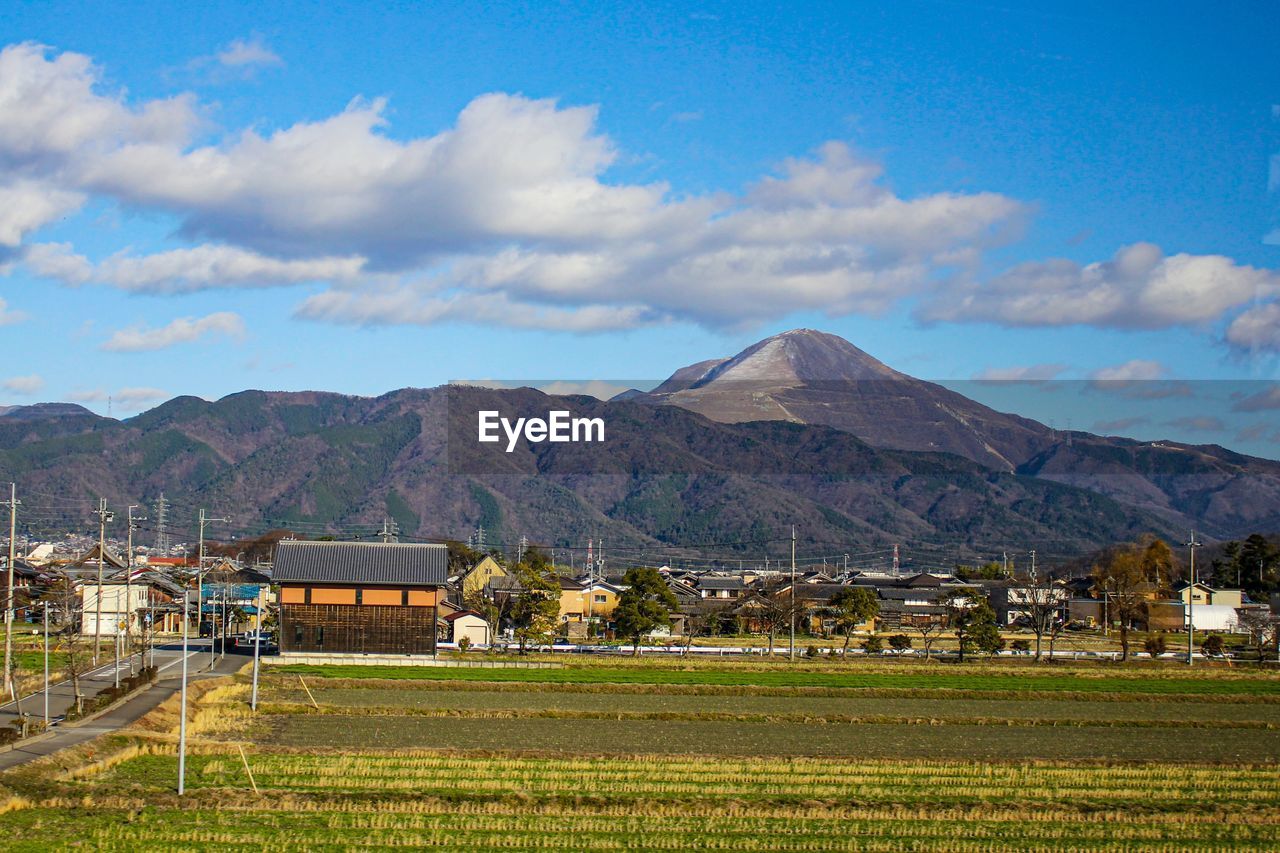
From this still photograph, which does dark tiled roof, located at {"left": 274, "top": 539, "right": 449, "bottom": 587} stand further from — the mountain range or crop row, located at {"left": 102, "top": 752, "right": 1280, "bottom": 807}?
the mountain range

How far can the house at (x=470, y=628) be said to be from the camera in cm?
5469

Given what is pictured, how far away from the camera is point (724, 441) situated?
173 meters

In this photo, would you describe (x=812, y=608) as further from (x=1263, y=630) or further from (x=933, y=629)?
(x=1263, y=630)

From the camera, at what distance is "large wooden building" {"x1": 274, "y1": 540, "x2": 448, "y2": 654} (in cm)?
4688

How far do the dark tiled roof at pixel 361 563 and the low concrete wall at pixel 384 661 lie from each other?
9.25 ft

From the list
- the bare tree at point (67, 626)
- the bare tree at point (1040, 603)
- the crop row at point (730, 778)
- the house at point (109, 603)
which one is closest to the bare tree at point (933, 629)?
the bare tree at point (1040, 603)

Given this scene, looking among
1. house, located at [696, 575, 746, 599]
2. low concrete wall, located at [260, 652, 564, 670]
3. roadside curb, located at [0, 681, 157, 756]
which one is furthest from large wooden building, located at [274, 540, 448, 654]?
house, located at [696, 575, 746, 599]

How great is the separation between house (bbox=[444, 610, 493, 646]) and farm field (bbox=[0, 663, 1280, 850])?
20.0m

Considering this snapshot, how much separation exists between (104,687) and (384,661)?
11.1 m

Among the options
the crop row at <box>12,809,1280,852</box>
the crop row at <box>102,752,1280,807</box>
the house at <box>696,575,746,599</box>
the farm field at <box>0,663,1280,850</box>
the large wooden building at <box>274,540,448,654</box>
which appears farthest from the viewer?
the house at <box>696,575,746,599</box>

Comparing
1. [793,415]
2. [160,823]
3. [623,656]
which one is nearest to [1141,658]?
[623,656]

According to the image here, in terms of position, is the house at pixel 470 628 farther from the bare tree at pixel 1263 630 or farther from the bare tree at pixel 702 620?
the bare tree at pixel 1263 630

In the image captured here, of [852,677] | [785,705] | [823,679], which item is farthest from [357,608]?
[785,705]

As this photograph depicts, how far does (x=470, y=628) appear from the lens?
5488cm
